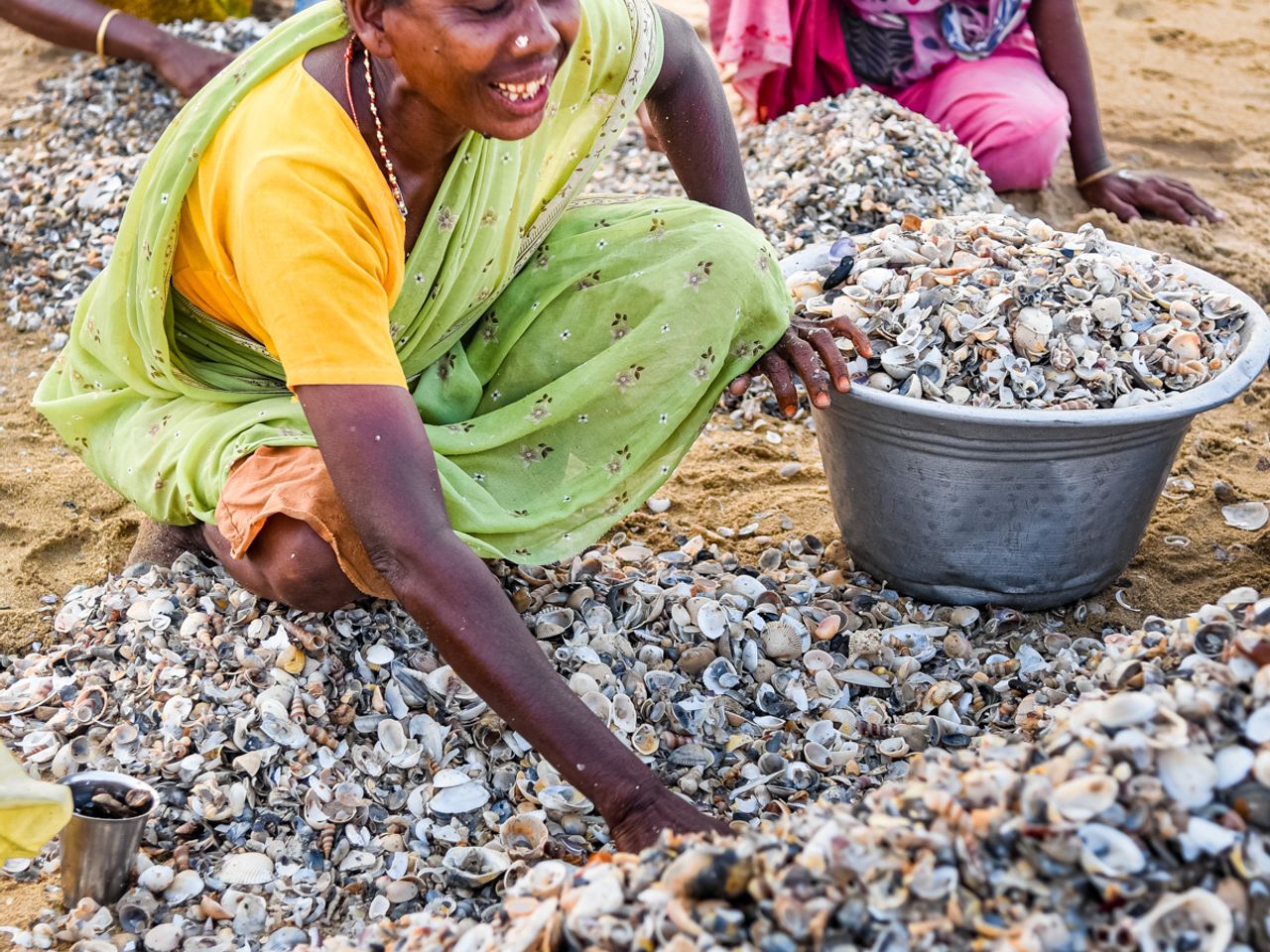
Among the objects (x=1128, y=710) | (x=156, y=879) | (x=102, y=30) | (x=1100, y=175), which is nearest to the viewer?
(x=1128, y=710)

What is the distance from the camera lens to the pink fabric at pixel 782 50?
378 cm

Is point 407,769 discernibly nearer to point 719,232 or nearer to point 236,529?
point 236,529

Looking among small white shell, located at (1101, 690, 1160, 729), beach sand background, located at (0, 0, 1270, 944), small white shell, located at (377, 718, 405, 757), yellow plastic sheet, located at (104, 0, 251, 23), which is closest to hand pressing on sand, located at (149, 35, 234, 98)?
yellow plastic sheet, located at (104, 0, 251, 23)

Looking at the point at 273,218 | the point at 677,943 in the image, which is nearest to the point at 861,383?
the point at 273,218

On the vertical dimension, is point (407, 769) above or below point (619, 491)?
below

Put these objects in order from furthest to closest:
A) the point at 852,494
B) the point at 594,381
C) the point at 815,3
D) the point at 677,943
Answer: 1. the point at 815,3
2. the point at 852,494
3. the point at 594,381
4. the point at 677,943

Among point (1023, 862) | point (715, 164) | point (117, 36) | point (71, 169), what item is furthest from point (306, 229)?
point (117, 36)

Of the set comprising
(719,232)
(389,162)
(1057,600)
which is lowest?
(1057,600)

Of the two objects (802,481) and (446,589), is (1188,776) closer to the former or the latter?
(446,589)

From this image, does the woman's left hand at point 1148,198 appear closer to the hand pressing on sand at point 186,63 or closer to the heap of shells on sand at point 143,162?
the heap of shells on sand at point 143,162

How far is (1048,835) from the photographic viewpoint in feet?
4.13

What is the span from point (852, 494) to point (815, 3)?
1942mm

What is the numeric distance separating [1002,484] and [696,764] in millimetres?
647

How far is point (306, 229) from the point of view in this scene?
166 centimetres
